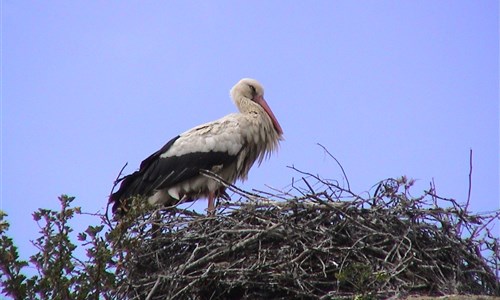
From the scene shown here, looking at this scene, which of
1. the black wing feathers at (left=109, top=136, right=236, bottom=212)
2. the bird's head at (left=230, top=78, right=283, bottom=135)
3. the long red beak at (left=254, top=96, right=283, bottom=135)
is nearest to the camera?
the black wing feathers at (left=109, top=136, right=236, bottom=212)

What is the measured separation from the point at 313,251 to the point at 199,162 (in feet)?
7.16

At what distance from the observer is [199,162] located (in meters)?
7.30

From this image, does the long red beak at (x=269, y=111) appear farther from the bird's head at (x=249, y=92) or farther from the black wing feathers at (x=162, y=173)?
the black wing feathers at (x=162, y=173)

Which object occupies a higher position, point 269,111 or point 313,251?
point 269,111

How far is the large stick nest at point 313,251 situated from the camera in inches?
207

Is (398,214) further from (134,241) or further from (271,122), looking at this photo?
(271,122)

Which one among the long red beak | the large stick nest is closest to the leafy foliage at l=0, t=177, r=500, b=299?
the large stick nest

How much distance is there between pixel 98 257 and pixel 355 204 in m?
1.73

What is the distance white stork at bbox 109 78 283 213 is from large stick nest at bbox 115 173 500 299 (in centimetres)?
139

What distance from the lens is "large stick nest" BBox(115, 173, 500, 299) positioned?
5262 mm

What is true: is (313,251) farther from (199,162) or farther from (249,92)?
(249,92)

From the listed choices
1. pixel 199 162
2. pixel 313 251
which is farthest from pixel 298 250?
pixel 199 162

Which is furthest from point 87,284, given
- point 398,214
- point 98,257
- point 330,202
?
point 398,214

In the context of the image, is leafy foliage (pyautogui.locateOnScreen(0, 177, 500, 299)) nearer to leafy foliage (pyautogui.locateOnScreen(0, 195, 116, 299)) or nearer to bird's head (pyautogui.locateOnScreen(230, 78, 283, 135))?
leafy foliage (pyautogui.locateOnScreen(0, 195, 116, 299))
